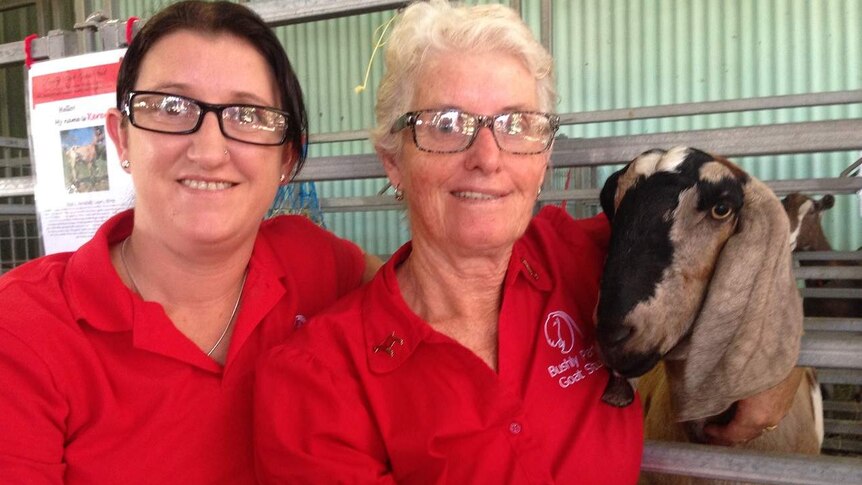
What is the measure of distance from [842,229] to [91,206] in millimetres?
6982

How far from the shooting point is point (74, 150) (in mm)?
1950

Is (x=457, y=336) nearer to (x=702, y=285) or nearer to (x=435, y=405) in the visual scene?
(x=435, y=405)

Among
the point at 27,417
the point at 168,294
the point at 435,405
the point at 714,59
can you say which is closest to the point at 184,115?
the point at 168,294

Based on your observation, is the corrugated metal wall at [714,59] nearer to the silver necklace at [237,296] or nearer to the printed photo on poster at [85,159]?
the printed photo on poster at [85,159]

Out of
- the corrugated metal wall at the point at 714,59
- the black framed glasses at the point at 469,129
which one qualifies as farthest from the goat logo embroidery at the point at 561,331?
the corrugated metal wall at the point at 714,59

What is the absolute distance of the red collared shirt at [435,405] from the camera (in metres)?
1.28

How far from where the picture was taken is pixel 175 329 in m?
1.48

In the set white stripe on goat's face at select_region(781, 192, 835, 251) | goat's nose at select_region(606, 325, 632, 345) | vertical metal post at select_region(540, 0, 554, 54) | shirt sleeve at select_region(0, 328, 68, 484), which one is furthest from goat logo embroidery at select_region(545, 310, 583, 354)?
white stripe on goat's face at select_region(781, 192, 835, 251)

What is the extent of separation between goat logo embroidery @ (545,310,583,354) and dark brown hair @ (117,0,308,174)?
0.73m

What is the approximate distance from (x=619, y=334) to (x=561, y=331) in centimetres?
13

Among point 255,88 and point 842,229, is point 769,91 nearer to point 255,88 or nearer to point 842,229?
point 842,229

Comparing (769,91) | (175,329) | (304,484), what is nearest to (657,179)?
(304,484)

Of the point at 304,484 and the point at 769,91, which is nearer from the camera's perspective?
the point at 304,484

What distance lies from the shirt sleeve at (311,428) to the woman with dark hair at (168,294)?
21 cm
